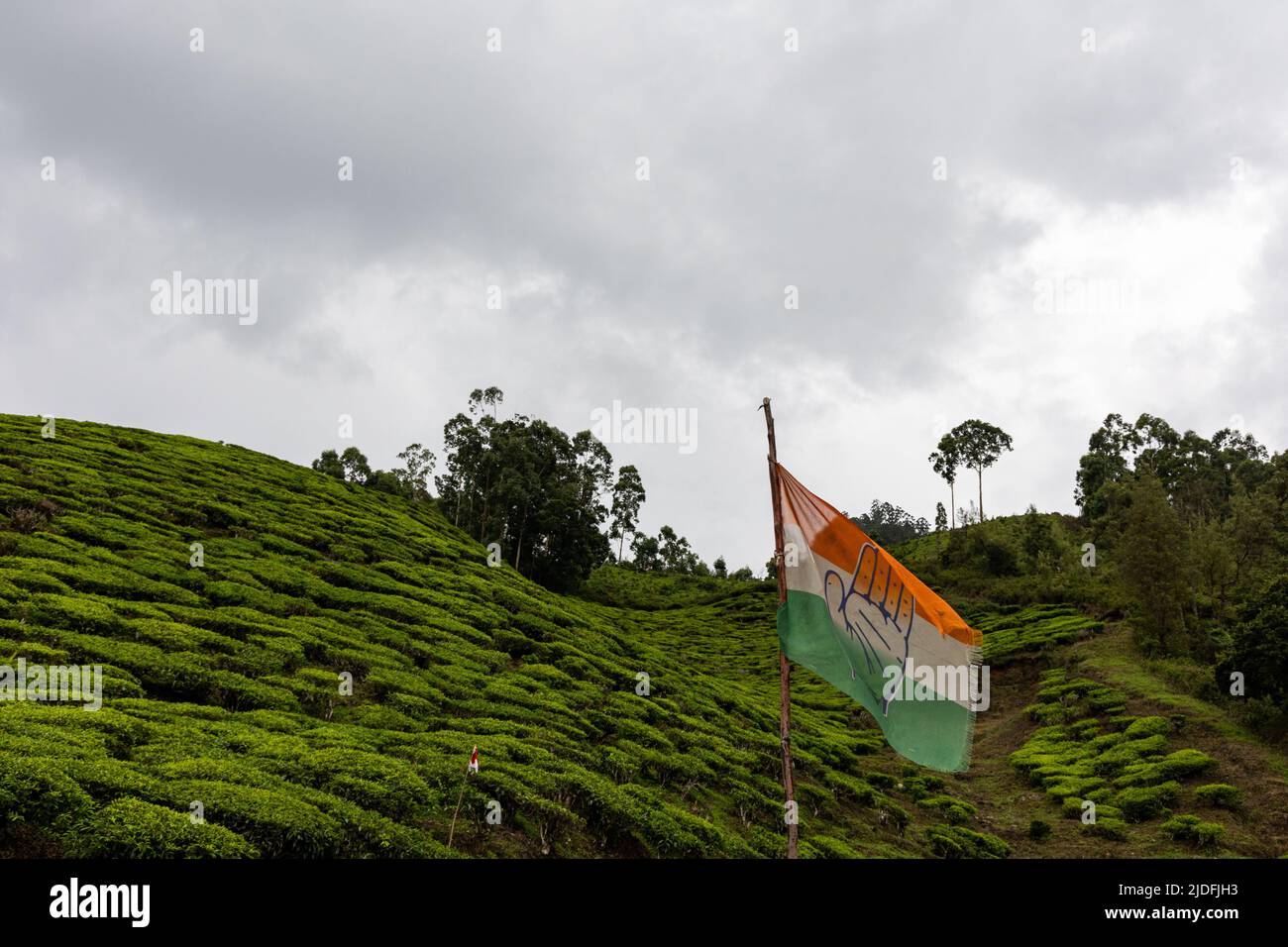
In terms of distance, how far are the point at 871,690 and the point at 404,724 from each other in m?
10.0

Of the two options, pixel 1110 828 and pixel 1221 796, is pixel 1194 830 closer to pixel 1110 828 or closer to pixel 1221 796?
pixel 1110 828

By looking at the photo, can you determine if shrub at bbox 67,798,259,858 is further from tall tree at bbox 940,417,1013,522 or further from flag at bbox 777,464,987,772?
tall tree at bbox 940,417,1013,522

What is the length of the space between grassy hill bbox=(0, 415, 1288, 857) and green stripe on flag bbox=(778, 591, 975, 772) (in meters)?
5.81

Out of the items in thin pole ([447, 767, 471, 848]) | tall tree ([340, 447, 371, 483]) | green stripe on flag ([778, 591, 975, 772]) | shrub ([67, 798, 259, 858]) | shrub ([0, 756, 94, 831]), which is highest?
tall tree ([340, 447, 371, 483])

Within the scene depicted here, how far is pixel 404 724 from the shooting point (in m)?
14.5

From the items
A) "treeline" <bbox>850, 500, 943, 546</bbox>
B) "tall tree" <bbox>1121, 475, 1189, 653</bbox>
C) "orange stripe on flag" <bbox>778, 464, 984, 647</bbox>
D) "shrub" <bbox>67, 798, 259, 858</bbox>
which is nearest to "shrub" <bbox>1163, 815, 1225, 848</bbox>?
"orange stripe on flag" <bbox>778, 464, 984, 647</bbox>

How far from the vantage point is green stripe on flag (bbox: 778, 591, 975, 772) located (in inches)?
309

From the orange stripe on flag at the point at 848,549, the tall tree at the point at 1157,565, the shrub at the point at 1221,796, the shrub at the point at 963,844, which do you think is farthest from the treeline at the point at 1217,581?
the orange stripe on flag at the point at 848,549

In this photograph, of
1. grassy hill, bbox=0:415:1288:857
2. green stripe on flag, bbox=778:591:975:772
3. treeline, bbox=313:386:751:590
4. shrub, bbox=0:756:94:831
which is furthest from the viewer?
treeline, bbox=313:386:751:590

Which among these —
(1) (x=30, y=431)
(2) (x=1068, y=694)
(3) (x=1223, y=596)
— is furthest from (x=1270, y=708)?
(1) (x=30, y=431)

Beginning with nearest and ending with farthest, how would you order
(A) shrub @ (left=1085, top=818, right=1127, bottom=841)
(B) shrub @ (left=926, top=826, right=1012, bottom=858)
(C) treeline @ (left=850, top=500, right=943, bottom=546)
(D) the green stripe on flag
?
(D) the green stripe on flag < (B) shrub @ (left=926, top=826, right=1012, bottom=858) < (A) shrub @ (left=1085, top=818, right=1127, bottom=841) < (C) treeline @ (left=850, top=500, right=943, bottom=546)
